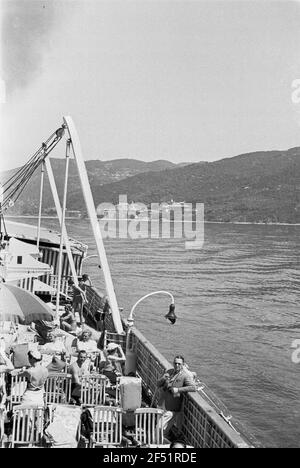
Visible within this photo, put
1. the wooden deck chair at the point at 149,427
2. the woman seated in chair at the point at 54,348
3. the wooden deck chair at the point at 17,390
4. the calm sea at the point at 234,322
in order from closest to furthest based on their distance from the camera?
the wooden deck chair at the point at 149,427
the wooden deck chair at the point at 17,390
the woman seated in chair at the point at 54,348
the calm sea at the point at 234,322

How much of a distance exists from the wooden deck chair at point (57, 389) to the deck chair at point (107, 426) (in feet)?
3.72

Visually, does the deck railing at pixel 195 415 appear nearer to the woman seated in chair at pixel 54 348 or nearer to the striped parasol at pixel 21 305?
the woman seated in chair at pixel 54 348

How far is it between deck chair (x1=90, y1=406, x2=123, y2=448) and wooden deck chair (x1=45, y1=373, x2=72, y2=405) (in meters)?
1.13

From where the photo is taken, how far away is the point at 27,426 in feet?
23.5

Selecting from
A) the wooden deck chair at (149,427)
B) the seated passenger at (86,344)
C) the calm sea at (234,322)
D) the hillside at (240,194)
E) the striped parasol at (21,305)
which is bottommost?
the calm sea at (234,322)

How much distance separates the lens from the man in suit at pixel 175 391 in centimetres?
798

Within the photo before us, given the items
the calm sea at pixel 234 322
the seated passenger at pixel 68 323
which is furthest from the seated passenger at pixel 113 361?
the calm sea at pixel 234 322

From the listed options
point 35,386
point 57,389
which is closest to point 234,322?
point 57,389

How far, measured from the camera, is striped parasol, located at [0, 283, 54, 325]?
11391 mm

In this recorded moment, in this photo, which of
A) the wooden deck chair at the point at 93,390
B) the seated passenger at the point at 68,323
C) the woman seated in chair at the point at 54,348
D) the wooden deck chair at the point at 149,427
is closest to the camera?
the wooden deck chair at the point at 149,427

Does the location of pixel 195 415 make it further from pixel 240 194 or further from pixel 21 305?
pixel 240 194

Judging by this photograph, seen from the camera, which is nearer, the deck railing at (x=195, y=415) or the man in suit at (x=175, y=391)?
the deck railing at (x=195, y=415)

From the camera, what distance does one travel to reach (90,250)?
65.8m
